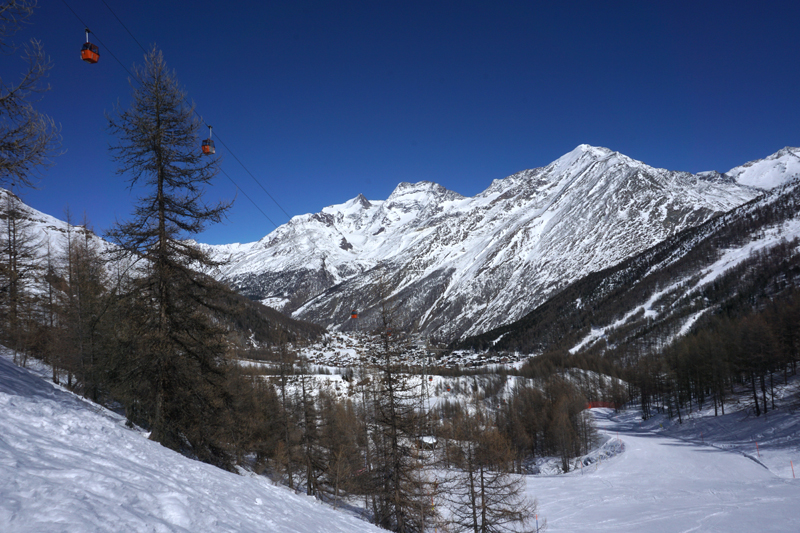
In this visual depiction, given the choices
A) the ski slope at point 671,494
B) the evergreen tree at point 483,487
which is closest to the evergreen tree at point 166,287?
the evergreen tree at point 483,487

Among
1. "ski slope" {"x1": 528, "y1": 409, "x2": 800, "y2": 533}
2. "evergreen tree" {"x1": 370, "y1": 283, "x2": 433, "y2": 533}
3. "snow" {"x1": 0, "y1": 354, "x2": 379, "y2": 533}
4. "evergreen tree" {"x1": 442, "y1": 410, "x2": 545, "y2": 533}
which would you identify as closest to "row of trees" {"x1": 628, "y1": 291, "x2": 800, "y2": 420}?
"ski slope" {"x1": 528, "y1": 409, "x2": 800, "y2": 533}

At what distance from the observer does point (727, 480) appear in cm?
3866

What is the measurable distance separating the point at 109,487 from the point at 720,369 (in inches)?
3338

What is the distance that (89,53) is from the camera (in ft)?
39.9

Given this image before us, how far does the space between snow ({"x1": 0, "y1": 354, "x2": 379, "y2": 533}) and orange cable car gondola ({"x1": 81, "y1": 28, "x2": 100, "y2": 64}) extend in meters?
9.71

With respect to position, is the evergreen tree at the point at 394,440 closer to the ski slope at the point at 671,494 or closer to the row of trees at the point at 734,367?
the ski slope at the point at 671,494

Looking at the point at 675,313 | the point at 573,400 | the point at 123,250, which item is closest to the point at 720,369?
the point at 573,400

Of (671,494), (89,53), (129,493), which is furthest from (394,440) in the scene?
(671,494)

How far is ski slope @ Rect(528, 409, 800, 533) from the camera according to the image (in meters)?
26.8

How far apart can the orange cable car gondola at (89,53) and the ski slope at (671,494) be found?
131 feet

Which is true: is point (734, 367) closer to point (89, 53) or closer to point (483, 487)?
point (483, 487)

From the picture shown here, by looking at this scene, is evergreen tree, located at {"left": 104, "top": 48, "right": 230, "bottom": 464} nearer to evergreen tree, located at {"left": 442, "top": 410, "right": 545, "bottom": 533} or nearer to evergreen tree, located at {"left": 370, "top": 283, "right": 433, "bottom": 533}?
evergreen tree, located at {"left": 370, "top": 283, "right": 433, "bottom": 533}

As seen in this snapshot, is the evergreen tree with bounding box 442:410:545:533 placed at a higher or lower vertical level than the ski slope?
higher

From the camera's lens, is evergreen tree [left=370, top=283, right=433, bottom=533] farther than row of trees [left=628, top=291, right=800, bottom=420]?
No
